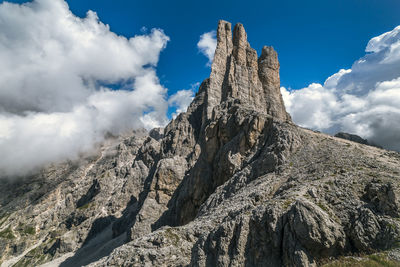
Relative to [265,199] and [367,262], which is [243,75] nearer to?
[265,199]

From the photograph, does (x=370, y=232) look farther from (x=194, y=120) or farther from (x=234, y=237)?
(x=194, y=120)

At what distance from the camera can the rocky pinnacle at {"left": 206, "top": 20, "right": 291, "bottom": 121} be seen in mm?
97812

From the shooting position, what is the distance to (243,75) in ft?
331

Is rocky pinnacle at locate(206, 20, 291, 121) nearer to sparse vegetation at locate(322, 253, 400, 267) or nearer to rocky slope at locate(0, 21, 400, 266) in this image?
rocky slope at locate(0, 21, 400, 266)

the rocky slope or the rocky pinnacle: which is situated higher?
the rocky pinnacle

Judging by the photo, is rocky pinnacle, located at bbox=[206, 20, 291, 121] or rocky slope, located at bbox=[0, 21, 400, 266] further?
rocky pinnacle, located at bbox=[206, 20, 291, 121]

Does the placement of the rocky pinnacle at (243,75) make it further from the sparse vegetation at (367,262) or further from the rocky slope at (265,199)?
the sparse vegetation at (367,262)

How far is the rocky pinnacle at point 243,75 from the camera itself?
97.8m

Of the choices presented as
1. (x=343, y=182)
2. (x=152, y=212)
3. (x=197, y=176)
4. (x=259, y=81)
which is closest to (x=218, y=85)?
(x=259, y=81)

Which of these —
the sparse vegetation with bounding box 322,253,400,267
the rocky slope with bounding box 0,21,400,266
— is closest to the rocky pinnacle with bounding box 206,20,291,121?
the rocky slope with bounding box 0,21,400,266

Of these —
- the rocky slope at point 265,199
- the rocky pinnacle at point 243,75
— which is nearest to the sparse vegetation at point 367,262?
the rocky slope at point 265,199

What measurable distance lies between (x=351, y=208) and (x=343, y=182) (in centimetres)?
482

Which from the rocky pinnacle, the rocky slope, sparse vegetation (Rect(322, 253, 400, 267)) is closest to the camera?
sparse vegetation (Rect(322, 253, 400, 267))

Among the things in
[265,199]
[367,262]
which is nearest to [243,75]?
[265,199]
